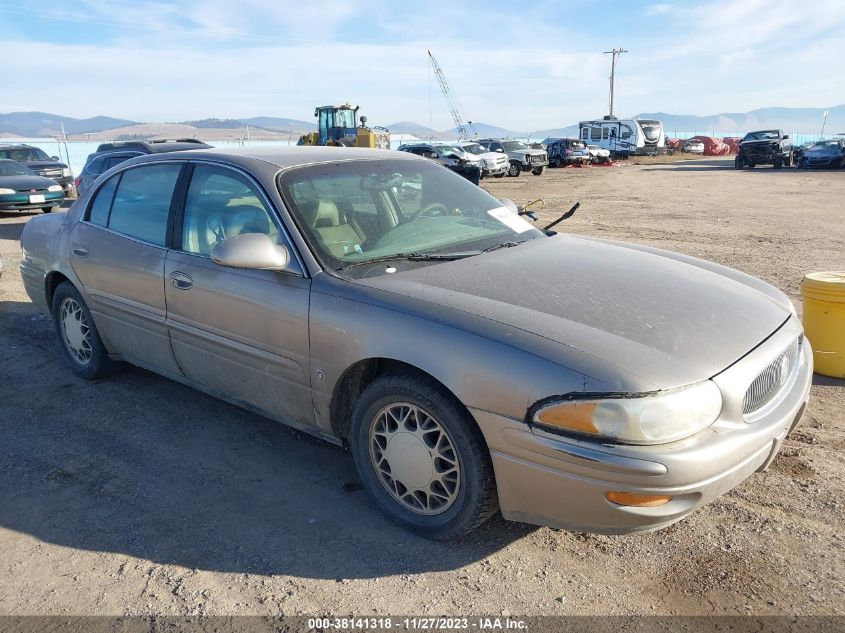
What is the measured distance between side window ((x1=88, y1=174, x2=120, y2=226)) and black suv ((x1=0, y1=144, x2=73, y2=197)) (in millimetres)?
14742

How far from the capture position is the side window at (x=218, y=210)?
3.40 metres

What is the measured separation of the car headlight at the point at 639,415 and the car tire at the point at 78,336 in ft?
11.4

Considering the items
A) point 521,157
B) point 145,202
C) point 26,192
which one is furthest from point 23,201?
point 521,157

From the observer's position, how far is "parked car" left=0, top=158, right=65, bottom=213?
14.1m

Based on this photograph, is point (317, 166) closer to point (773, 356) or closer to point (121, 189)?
point (121, 189)

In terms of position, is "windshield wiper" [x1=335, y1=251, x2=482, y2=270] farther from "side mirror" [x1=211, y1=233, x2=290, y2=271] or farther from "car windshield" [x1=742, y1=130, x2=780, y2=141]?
"car windshield" [x1=742, y1=130, x2=780, y2=141]

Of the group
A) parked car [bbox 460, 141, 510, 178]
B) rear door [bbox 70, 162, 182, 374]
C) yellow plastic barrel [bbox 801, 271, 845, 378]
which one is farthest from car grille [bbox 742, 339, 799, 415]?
parked car [bbox 460, 141, 510, 178]

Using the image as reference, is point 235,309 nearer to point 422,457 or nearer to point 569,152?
point 422,457

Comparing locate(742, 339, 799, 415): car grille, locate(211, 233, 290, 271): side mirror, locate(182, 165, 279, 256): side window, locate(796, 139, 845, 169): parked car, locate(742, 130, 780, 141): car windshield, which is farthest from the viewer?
locate(742, 130, 780, 141): car windshield

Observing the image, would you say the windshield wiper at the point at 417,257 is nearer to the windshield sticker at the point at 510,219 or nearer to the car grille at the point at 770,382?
the windshield sticker at the point at 510,219

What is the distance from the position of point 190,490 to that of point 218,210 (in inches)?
58.3

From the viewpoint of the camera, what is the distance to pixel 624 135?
4556cm

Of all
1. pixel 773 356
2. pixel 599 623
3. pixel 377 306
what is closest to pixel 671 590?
pixel 599 623

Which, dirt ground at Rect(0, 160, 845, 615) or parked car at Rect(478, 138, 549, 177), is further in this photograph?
parked car at Rect(478, 138, 549, 177)
